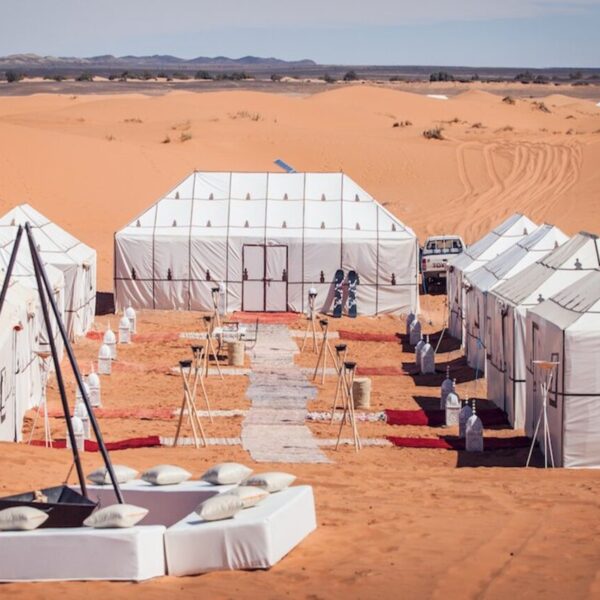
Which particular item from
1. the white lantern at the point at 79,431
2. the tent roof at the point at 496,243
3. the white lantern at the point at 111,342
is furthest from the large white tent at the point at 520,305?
the white lantern at the point at 111,342

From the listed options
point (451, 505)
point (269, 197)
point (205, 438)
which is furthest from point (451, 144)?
point (451, 505)

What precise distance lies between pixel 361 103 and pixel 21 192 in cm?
3958

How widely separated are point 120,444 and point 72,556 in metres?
8.83

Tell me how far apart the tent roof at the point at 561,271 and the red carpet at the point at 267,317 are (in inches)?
476

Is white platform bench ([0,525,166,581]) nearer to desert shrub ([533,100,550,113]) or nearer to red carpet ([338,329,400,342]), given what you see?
red carpet ([338,329,400,342])

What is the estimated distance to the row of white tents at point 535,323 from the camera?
68.2 ft

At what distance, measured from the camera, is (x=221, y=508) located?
13797 millimetres

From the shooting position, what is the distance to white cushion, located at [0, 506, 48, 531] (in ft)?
44.4

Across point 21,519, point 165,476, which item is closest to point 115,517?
point 21,519

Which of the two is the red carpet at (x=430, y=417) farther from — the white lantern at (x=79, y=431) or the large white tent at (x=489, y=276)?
the white lantern at (x=79, y=431)

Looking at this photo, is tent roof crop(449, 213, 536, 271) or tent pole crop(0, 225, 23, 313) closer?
tent pole crop(0, 225, 23, 313)

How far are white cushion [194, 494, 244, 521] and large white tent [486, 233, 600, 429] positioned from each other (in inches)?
441

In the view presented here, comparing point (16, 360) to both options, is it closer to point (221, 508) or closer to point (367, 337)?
point (221, 508)

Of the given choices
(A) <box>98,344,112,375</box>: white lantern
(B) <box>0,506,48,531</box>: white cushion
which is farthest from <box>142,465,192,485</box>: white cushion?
(A) <box>98,344,112,375</box>: white lantern
